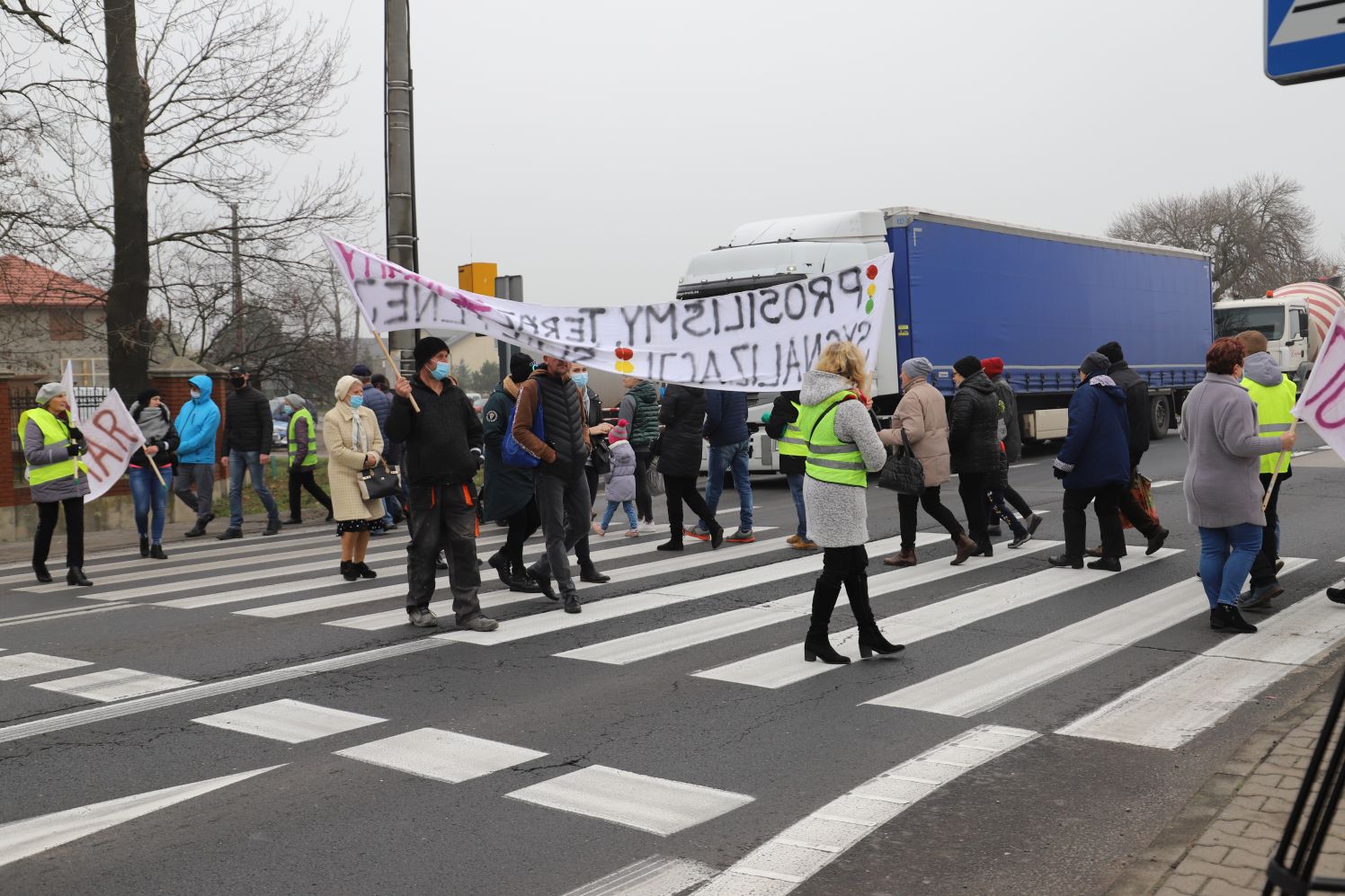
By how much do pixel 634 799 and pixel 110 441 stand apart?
951 cm

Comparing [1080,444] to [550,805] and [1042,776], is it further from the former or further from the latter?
[550,805]

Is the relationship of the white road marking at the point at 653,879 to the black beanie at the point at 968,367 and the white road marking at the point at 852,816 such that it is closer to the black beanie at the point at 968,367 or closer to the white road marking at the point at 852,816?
the white road marking at the point at 852,816

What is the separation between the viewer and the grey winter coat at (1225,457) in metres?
7.73

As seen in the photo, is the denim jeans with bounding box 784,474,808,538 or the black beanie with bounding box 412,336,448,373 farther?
the denim jeans with bounding box 784,474,808,538

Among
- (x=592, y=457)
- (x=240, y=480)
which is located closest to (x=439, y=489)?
(x=592, y=457)

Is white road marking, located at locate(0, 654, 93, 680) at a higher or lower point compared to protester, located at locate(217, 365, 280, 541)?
lower

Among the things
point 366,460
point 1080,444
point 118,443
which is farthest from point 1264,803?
point 118,443

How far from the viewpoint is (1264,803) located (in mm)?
4570

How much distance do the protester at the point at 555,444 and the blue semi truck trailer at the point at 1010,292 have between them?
9.52 meters

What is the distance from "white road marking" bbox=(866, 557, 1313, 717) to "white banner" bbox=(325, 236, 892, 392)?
2.47m

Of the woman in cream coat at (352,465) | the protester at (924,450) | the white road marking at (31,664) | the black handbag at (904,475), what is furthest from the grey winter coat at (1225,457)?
the white road marking at (31,664)

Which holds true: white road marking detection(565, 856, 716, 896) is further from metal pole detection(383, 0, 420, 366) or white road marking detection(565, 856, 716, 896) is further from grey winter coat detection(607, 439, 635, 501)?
metal pole detection(383, 0, 420, 366)

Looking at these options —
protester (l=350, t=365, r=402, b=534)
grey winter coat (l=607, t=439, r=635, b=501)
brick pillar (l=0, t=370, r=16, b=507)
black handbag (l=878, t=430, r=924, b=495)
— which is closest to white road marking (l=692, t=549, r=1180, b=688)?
black handbag (l=878, t=430, r=924, b=495)

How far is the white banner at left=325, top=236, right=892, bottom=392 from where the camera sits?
9.40m
